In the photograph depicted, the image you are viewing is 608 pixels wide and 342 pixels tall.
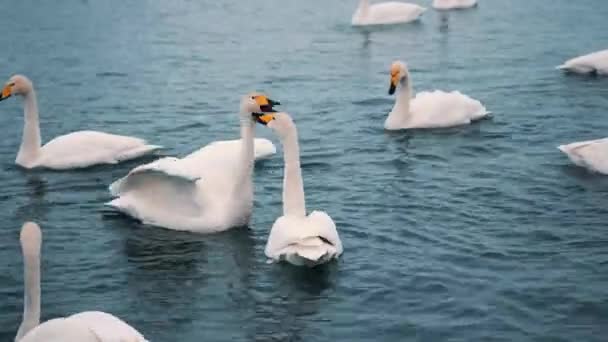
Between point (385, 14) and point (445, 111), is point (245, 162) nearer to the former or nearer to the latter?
point (445, 111)

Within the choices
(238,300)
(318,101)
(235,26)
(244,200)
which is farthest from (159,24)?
(238,300)

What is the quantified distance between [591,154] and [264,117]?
447 centimetres

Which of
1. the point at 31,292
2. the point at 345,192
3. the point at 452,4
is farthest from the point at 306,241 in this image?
the point at 452,4

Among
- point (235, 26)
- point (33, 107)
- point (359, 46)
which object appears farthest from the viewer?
point (235, 26)

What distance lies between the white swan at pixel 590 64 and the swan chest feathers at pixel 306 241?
10240 millimetres

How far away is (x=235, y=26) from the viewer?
27.9 meters

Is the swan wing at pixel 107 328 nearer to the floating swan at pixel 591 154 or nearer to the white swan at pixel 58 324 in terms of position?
the white swan at pixel 58 324

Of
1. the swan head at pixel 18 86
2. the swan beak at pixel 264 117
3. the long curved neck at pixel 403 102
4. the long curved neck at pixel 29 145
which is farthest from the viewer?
the long curved neck at pixel 403 102

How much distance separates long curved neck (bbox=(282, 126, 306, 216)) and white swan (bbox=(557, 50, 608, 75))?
9.87 meters

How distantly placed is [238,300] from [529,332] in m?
2.70

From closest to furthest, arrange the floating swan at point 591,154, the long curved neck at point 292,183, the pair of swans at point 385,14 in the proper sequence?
the long curved neck at point 292,183, the floating swan at point 591,154, the pair of swans at point 385,14

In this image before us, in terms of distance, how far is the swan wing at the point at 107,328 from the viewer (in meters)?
8.28

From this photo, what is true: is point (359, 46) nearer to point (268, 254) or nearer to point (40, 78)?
point (40, 78)

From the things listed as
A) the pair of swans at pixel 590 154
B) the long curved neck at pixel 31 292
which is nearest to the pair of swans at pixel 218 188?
the long curved neck at pixel 31 292
